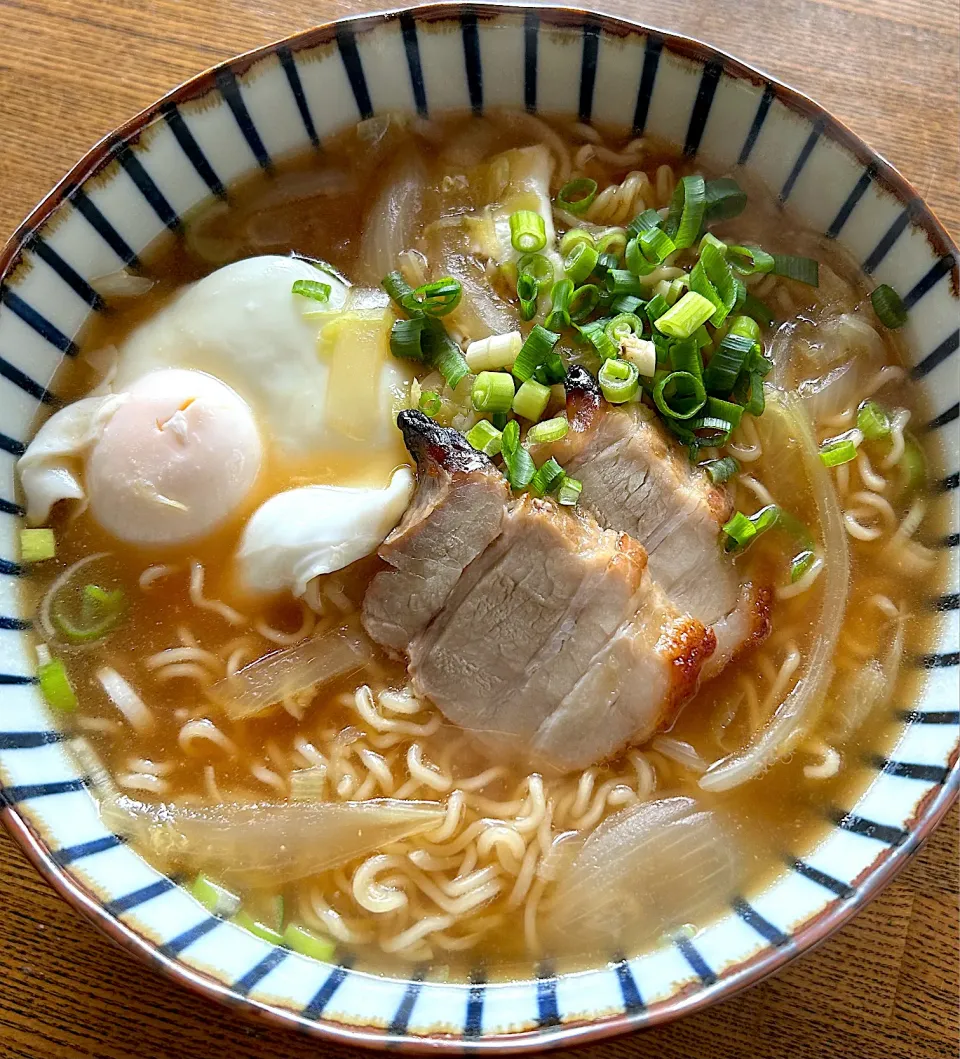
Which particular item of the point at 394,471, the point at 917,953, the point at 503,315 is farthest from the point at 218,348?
the point at 917,953

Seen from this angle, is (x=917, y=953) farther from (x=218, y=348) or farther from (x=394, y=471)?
(x=218, y=348)

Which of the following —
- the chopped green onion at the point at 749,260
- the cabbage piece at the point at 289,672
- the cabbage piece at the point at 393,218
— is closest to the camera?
the cabbage piece at the point at 289,672

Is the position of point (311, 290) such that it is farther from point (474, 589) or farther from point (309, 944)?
point (309, 944)

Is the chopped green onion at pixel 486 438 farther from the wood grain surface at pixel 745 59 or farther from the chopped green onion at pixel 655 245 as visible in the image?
the wood grain surface at pixel 745 59

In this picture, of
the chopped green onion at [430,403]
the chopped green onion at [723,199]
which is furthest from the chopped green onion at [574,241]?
the chopped green onion at [430,403]

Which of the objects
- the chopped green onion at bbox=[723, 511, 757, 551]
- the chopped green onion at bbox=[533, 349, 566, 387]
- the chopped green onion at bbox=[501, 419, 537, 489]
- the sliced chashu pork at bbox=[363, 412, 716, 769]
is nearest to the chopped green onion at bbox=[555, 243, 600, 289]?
the chopped green onion at bbox=[533, 349, 566, 387]

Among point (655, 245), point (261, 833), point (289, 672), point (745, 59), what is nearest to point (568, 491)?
point (655, 245)
